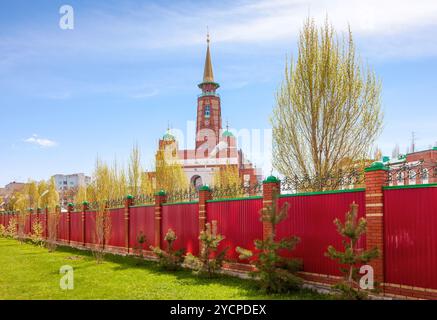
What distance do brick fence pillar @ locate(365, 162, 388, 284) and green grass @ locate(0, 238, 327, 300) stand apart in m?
1.26

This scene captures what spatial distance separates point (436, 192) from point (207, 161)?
45676 millimetres

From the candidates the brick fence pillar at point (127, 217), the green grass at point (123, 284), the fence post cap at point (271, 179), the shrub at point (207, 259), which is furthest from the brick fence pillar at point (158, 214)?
the fence post cap at point (271, 179)

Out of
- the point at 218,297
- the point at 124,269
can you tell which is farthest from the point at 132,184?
the point at 218,297

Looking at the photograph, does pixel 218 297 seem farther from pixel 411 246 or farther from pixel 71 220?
pixel 71 220

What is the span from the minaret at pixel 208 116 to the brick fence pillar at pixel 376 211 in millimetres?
46899

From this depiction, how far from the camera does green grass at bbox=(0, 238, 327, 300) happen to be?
29.8 ft

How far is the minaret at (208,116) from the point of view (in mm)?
55625

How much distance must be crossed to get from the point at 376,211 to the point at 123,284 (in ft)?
21.1

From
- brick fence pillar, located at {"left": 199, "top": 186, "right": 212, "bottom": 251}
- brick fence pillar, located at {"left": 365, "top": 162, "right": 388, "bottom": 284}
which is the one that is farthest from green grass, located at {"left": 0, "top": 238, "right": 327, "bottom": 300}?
brick fence pillar, located at {"left": 199, "top": 186, "right": 212, "bottom": 251}

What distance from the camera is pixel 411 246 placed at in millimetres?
7816

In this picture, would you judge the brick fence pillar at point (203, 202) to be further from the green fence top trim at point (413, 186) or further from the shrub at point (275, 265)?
the green fence top trim at point (413, 186)

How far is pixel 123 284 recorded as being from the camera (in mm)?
10625

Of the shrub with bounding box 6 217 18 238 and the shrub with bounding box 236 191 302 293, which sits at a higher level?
the shrub with bounding box 236 191 302 293

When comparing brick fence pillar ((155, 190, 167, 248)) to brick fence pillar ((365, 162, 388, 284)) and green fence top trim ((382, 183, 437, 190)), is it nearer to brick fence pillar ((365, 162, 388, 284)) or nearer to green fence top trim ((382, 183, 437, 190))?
brick fence pillar ((365, 162, 388, 284))
